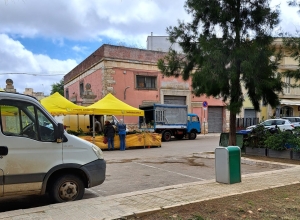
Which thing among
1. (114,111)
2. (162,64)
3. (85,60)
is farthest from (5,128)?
(85,60)

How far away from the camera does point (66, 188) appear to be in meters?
5.52

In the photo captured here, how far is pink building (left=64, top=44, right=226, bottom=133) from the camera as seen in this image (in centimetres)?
2366

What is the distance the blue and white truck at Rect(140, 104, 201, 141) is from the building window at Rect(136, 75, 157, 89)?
11.6 feet

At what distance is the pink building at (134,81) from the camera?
23656 millimetres

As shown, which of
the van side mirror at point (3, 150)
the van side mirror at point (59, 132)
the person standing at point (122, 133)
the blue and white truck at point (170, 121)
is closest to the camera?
the van side mirror at point (3, 150)

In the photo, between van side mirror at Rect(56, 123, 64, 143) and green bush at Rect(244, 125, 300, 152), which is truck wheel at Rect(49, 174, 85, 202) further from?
green bush at Rect(244, 125, 300, 152)

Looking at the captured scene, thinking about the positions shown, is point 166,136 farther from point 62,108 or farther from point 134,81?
point 62,108

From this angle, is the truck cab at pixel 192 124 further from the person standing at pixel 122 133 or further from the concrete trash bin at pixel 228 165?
the concrete trash bin at pixel 228 165

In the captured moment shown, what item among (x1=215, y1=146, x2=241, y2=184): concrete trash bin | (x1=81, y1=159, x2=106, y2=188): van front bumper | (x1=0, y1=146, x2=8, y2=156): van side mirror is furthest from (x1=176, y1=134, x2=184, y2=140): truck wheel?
(x1=0, y1=146, x2=8, y2=156): van side mirror

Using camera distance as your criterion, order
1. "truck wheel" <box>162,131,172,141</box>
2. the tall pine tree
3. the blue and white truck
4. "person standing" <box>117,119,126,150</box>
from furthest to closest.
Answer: "truck wheel" <box>162,131,172,141</box>
the blue and white truck
"person standing" <box>117,119,126,150</box>
the tall pine tree

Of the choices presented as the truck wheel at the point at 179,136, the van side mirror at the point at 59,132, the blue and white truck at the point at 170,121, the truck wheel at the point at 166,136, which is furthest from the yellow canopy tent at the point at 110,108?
the van side mirror at the point at 59,132

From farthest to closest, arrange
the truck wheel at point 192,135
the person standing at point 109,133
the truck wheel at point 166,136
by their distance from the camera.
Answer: the truck wheel at point 192,135, the truck wheel at point 166,136, the person standing at point 109,133

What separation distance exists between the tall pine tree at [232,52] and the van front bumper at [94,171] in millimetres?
5539

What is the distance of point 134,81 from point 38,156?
19852 mm
